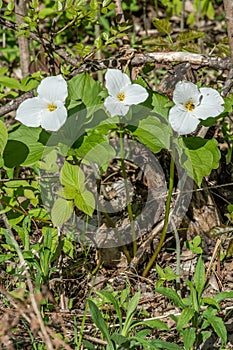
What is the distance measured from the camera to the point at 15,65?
333cm

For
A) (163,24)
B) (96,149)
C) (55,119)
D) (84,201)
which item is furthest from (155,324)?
(163,24)

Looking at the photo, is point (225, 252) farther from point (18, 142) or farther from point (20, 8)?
point (20, 8)

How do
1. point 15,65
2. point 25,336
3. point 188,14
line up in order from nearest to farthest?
point 25,336, point 15,65, point 188,14

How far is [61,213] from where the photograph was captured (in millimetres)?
1850

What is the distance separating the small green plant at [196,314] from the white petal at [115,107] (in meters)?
0.49

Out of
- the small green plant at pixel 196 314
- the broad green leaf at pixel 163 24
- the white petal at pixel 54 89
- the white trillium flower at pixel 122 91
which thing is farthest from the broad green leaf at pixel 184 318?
the broad green leaf at pixel 163 24

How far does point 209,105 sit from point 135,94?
0.22 meters

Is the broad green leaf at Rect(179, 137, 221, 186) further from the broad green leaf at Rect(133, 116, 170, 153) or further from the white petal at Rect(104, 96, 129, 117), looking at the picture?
the white petal at Rect(104, 96, 129, 117)

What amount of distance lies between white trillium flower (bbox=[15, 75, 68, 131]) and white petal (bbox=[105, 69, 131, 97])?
13cm

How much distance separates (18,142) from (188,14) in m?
2.16

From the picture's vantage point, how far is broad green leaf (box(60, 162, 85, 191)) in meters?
1.83

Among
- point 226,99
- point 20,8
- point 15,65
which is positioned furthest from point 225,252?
point 15,65

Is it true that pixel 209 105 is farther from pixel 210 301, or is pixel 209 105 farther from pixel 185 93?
pixel 210 301

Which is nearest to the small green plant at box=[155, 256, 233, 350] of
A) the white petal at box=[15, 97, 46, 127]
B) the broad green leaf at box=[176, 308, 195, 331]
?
the broad green leaf at box=[176, 308, 195, 331]
